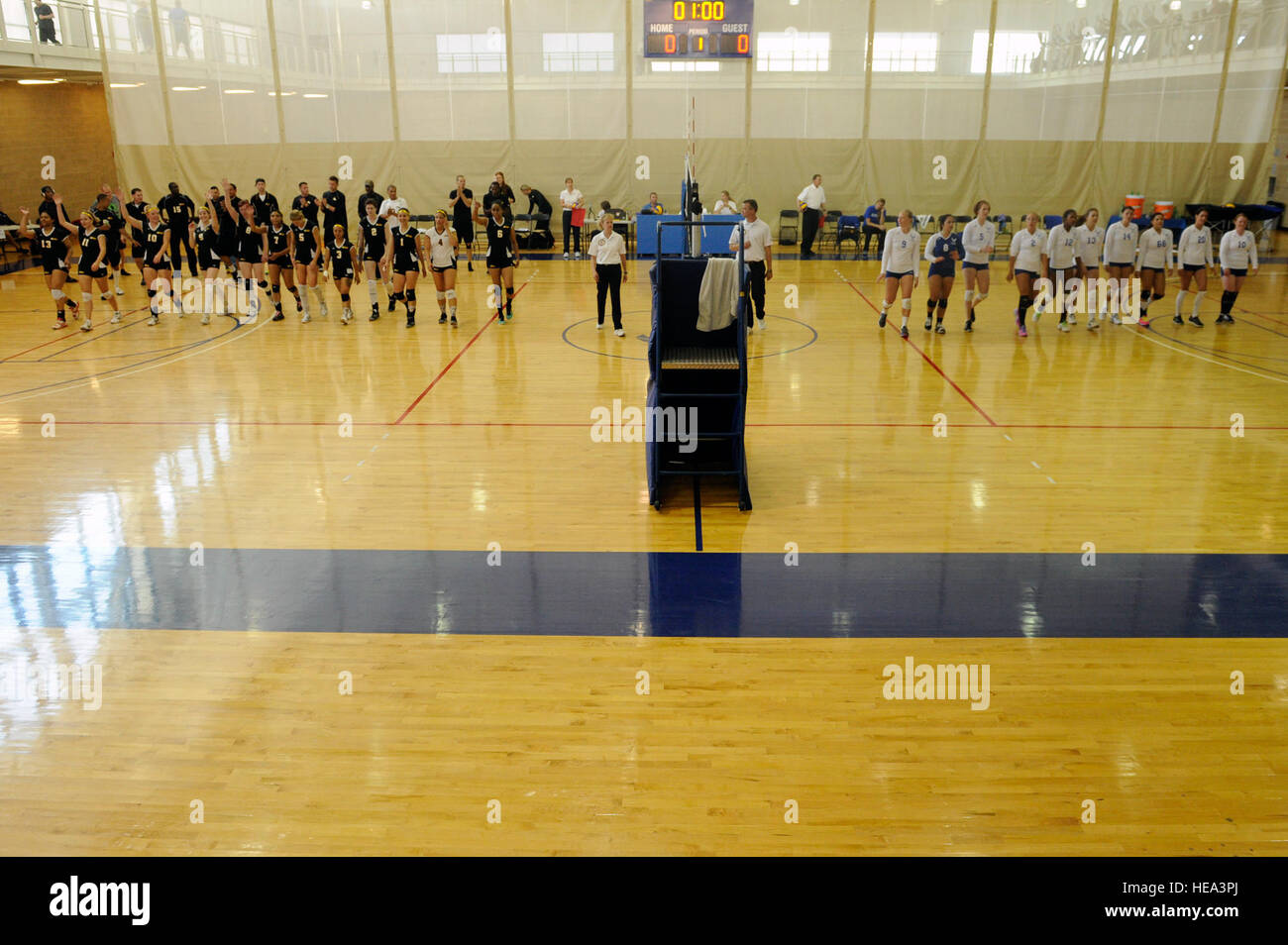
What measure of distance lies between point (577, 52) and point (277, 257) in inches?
464

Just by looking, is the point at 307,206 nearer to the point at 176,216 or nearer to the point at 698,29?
the point at 176,216

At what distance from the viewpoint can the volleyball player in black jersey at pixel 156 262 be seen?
15.0 meters

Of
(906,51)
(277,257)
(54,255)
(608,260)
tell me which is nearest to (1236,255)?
(608,260)

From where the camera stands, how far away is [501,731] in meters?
5.20

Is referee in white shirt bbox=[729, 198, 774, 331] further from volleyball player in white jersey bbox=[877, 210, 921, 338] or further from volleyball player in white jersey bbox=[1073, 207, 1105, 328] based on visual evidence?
volleyball player in white jersey bbox=[1073, 207, 1105, 328]

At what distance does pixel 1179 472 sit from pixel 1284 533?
138 centimetres

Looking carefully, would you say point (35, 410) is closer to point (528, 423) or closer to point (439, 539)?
point (528, 423)

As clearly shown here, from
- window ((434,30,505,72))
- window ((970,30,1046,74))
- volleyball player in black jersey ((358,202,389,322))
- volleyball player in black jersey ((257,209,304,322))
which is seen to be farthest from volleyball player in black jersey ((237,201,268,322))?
window ((970,30,1046,74))

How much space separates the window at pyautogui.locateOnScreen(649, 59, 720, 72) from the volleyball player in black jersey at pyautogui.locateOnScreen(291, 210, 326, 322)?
38.4ft

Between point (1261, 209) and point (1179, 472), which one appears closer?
point (1179, 472)

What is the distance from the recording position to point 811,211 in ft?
71.8
